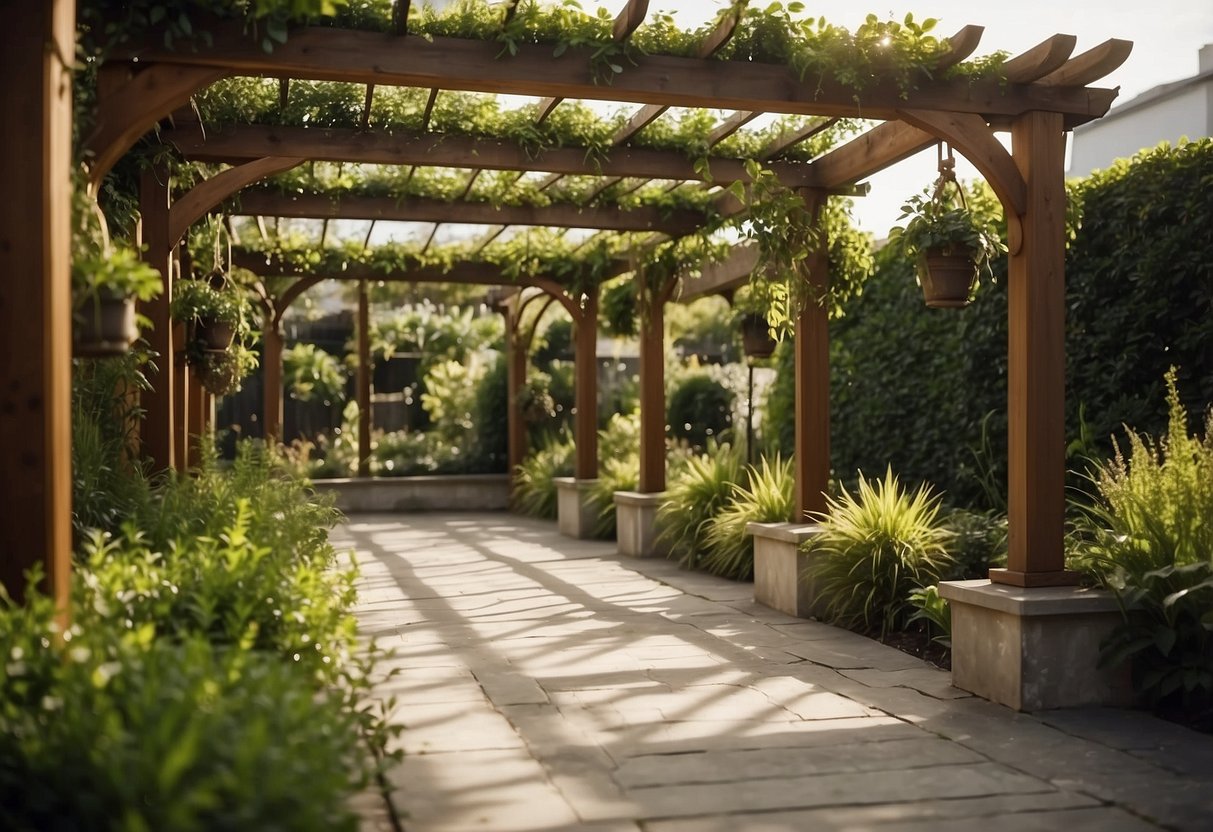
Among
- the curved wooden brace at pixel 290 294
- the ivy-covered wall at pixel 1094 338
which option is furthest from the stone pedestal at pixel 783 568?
the curved wooden brace at pixel 290 294

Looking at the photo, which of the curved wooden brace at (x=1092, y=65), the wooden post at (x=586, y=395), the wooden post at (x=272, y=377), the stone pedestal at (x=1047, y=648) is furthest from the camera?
the wooden post at (x=272, y=377)

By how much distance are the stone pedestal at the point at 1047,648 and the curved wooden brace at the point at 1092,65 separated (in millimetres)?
2014

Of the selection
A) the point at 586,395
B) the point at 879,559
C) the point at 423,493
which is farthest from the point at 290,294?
the point at 879,559

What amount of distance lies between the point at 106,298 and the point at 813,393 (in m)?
4.30

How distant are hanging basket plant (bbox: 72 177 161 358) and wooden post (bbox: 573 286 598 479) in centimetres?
768

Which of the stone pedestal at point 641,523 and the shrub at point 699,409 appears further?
the shrub at point 699,409

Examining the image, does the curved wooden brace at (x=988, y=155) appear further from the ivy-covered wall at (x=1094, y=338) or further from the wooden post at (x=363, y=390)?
the wooden post at (x=363, y=390)

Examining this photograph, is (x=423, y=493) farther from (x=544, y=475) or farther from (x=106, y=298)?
(x=106, y=298)

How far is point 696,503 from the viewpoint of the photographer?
8.44 meters

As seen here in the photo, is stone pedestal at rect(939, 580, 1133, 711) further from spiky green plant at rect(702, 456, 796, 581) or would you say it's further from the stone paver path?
spiky green plant at rect(702, 456, 796, 581)

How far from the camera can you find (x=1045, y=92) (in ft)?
15.5

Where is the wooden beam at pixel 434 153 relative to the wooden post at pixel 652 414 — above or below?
above

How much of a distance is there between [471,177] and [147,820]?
236 inches

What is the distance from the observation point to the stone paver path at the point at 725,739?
3088 millimetres
